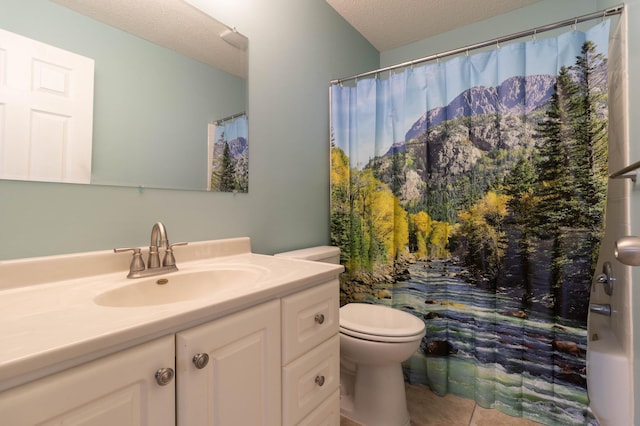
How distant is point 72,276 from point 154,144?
50 centimetres

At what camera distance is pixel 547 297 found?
4.47 ft

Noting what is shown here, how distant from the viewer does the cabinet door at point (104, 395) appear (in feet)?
1.30

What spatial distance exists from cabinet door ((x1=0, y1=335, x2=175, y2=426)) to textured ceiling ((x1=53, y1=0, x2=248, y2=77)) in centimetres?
104

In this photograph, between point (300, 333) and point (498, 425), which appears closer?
point (300, 333)

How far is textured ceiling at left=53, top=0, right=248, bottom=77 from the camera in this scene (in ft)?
3.05

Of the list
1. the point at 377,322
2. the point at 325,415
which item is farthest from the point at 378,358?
the point at 325,415

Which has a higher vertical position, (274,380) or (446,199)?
(446,199)

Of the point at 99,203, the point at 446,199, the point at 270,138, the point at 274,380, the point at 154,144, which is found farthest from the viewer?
the point at 446,199

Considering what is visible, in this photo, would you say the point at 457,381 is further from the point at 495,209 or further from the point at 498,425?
the point at 495,209

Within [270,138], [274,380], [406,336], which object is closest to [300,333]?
[274,380]

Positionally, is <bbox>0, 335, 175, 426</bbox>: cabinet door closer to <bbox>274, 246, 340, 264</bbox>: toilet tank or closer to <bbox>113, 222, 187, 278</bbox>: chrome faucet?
<bbox>113, 222, 187, 278</bbox>: chrome faucet

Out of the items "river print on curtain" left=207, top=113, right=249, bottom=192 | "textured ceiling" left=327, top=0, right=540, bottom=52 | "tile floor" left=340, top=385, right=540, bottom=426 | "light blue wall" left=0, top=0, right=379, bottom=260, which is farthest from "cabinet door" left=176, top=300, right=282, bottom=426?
"textured ceiling" left=327, top=0, right=540, bottom=52

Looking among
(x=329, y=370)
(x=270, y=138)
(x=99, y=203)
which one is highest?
(x=270, y=138)

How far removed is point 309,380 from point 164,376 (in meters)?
0.49
